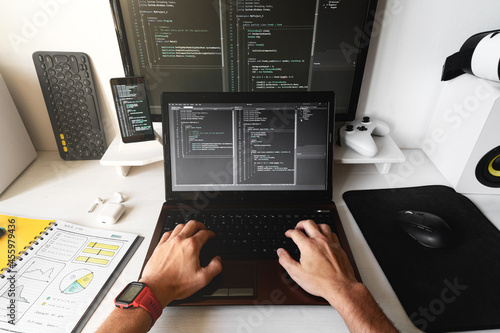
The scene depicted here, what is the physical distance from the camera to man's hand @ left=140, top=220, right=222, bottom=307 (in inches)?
25.1

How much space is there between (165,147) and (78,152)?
402 mm

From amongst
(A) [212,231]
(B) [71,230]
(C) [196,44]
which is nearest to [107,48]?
(C) [196,44]

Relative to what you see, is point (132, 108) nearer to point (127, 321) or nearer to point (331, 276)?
point (127, 321)

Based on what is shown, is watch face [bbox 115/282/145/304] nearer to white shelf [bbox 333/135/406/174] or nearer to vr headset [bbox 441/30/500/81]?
white shelf [bbox 333/135/406/174]

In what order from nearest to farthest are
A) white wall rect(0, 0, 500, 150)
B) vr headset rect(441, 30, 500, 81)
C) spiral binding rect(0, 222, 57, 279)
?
spiral binding rect(0, 222, 57, 279) < vr headset rect(441, 30, 500, 81) < white wall rect(0, 0, 500, 150)

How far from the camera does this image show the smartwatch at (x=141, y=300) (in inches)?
23.2

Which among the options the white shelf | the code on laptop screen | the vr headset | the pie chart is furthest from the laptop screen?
the vr headset

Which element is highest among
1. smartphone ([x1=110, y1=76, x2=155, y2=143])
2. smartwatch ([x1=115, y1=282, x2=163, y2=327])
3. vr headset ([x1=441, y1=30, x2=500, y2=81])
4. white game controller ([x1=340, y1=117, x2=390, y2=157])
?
vr headset ([x1=441, y1=30, x2=500, y2=81])

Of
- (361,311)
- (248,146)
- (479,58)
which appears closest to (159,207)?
(248,146)

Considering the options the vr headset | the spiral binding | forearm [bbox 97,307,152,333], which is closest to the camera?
forearm [bbox 97,307,152,333]

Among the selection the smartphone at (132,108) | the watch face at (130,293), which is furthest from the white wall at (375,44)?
the watch face at (130,293)

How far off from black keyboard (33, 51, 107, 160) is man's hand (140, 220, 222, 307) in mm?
513

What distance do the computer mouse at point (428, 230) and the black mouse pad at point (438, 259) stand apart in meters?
0.02

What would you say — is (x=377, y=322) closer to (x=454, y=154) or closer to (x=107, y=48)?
(x=454, y=154)
